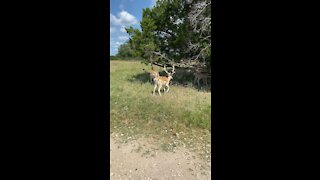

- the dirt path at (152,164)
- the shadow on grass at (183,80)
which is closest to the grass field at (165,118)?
the dirt path at (152,164)

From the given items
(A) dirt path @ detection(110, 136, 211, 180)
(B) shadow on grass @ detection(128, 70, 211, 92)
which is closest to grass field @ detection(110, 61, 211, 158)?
(A) dirt path @ detection(110, 136, 211, 180)

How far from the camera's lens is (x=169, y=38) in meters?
5.98

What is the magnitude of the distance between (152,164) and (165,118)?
1.37 meters

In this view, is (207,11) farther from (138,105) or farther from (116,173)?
(116,173)

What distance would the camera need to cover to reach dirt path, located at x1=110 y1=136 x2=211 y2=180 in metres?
1.96

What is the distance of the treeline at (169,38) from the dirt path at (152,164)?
3170mm

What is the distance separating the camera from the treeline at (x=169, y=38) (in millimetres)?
5246

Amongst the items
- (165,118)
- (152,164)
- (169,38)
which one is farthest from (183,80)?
(152,164)

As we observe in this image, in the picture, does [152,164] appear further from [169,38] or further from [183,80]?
[183,80]

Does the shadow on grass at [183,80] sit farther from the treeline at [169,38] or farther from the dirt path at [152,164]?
the dirt path at [152,164]
